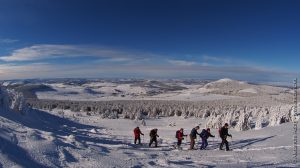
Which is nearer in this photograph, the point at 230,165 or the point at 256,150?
the point at 230,165

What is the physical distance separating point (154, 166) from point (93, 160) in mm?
2218

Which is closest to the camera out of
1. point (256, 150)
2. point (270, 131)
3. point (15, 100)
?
point (256, 150)

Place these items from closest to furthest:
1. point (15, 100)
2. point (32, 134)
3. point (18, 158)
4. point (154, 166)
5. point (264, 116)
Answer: point (18, 158)
point (154, 166)
point (32, 134)
point (15, 100)
point (264, 116)

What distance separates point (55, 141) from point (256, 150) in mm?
9078

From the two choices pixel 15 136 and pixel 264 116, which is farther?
pixel 264 116

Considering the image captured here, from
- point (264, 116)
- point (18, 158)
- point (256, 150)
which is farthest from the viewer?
point (264, 116)

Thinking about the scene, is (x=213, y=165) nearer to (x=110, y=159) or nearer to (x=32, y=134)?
(x=110, y=159)

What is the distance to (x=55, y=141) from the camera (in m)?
15.8

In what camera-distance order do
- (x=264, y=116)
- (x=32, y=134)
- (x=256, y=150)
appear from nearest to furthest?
1. (x=32, y=134)
2. (x=256, y=150)
3. (x=264, y=116)

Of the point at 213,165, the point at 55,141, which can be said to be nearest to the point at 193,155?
the point at 213,165

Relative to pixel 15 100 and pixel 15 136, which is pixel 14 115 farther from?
pixel 15 136

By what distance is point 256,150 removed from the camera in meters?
18.1

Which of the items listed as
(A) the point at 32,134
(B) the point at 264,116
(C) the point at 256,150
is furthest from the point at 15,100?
(B) the point at 264,116

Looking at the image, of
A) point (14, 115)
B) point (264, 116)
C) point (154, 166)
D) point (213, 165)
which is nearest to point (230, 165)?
point (213, 165)
